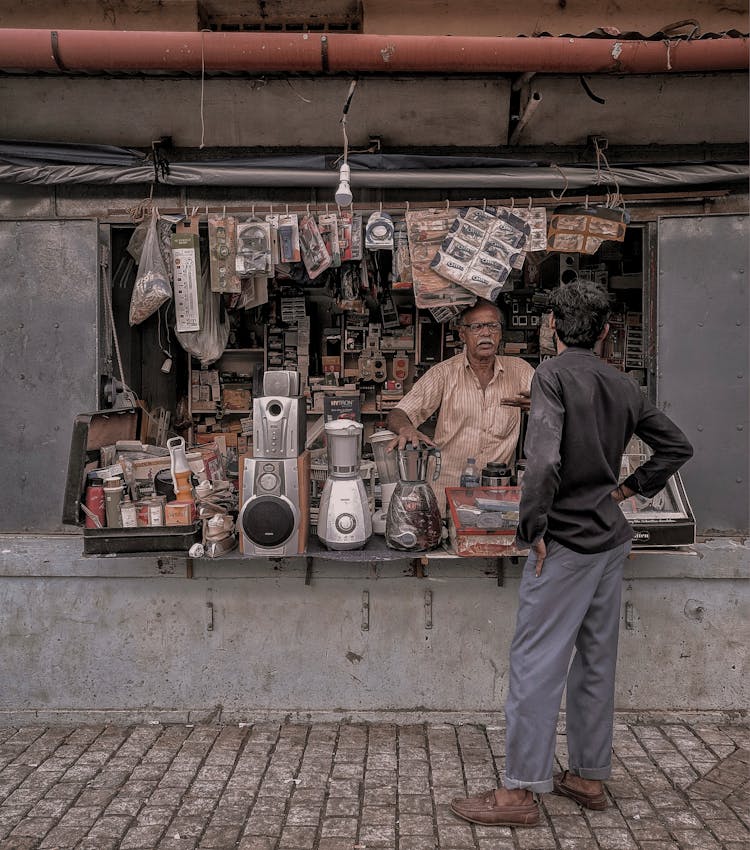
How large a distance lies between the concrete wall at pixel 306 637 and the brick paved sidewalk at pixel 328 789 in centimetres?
14

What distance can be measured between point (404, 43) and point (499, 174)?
1.07 metres

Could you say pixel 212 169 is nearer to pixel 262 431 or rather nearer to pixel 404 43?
pixel 404 43

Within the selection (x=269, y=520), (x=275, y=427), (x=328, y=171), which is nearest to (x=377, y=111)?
(x=328, y=171)

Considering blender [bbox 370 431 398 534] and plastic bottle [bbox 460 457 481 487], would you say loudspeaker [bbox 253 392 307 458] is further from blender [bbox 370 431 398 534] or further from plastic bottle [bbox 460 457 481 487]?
plastic bottle [bbox 460 457 481 487]

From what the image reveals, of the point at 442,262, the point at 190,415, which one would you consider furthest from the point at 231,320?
the point at 442,262

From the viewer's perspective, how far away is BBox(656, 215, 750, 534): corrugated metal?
393 centimetres

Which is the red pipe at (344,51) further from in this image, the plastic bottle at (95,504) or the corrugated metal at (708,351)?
the plastic bottle at (95,504)

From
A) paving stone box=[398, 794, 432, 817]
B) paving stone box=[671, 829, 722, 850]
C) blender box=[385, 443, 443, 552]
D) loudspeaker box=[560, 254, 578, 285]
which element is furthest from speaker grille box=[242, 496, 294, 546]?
loudspeaker box=[560, 254, 578, 285]

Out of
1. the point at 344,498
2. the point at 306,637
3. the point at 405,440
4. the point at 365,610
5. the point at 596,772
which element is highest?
the point at 405,440

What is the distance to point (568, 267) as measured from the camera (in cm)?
550

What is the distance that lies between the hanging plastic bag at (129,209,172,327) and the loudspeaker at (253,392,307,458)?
103cm

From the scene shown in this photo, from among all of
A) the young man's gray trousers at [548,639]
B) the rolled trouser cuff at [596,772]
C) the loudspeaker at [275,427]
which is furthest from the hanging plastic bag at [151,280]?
→ the rolled trouser cuff at [596,772]

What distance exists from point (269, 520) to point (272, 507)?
63 mm

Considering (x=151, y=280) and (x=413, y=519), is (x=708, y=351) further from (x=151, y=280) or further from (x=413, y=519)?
(x=151, y=280)
